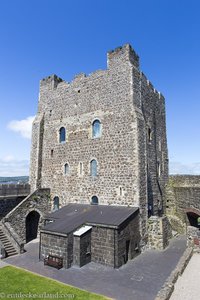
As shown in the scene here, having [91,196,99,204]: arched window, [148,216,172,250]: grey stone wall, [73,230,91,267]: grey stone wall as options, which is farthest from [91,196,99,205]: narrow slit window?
[73,230,91,267]: grey stone wall

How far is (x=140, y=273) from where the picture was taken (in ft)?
43.4

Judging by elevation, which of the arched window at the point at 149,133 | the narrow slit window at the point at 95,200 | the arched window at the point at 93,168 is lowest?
the narrow slit window at the point at 95,200

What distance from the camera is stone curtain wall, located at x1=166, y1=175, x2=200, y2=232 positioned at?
22703mm

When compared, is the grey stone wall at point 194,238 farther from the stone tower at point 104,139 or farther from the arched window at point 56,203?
the arched window at point 56,203

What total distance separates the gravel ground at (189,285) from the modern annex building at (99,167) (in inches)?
146

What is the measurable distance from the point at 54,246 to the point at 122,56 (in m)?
15.9

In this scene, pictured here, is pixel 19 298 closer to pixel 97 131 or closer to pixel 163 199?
pixel 97 131

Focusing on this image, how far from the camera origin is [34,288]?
11289mm

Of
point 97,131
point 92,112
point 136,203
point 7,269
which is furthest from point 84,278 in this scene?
point 92,112

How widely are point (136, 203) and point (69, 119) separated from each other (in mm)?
10695

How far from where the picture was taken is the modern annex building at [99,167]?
15.4m

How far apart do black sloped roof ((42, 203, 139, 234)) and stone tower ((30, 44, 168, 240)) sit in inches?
37.5

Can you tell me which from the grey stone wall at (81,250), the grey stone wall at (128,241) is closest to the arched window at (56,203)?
the grey stone wall at (81,250)

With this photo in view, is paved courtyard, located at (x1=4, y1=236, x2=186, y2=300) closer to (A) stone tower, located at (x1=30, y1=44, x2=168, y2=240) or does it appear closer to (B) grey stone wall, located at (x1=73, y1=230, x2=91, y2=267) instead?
(B) grey stone wall, located at (x1=73, y1=230, x2=91, y2=267)
